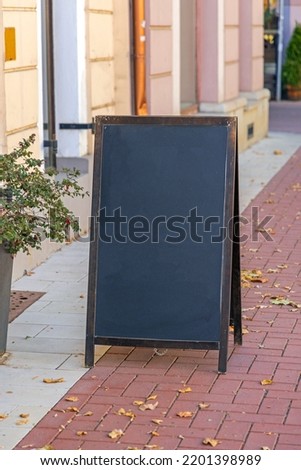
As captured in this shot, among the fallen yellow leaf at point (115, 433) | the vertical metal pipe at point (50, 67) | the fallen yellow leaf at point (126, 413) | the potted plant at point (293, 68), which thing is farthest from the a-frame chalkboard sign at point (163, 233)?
the potted plant at point (293, 68)

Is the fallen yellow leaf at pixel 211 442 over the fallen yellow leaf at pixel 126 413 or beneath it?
over

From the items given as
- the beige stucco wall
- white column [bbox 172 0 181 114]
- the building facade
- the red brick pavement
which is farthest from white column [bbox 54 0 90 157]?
the red brick pavement

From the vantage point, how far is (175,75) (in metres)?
13.3

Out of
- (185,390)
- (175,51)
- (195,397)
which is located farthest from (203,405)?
(175,51)

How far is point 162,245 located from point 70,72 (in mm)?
4335

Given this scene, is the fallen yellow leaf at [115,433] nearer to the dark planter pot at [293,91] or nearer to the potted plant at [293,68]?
the potted plant at [293,68]

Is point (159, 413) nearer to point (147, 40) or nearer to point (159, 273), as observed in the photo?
point (159, 273)

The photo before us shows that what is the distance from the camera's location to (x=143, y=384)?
592 cm

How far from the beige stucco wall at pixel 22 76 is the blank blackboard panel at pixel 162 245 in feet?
7.33

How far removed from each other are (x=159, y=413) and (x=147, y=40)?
7.29 meters

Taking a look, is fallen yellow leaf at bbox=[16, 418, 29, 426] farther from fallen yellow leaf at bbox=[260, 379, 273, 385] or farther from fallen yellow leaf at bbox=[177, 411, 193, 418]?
fallen yellow leaf at bbox=[260, 379, 273, 385]

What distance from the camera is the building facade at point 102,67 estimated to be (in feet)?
27.8

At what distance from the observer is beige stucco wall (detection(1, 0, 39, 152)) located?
8.17m
